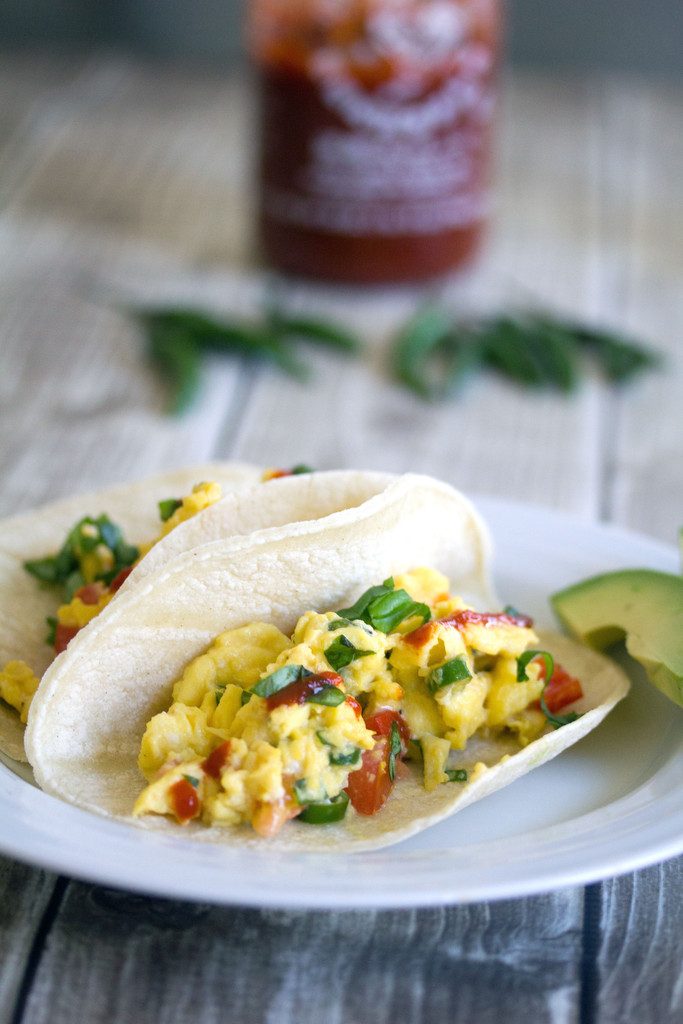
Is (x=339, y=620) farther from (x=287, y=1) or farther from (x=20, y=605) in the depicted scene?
(x=287, y=1)

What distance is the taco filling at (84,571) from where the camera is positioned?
96.0 inches

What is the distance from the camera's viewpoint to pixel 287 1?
4668 millimetres

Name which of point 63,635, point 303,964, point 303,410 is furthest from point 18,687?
point 303,410

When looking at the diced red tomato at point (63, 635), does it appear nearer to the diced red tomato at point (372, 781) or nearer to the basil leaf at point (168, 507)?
the basil leaf at point (168, 507)

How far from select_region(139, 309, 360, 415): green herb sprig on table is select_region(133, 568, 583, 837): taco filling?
7.79 feet

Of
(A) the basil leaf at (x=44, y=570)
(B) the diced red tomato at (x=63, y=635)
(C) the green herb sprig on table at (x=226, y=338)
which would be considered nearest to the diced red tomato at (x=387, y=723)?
(B) the diced red tomato at (x=63, y=635)

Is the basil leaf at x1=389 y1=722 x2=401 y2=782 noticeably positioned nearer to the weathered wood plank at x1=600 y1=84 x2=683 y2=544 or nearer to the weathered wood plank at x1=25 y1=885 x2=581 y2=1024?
the weathered wood plank at x1=25 y1=885 x2=581 y2=1024

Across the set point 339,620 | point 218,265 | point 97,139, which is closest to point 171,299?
point 218,265

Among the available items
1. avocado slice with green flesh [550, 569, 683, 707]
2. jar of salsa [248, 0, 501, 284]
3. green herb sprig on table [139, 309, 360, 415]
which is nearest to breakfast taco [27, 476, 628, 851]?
avocado slice with green flesh [550, 569, 683, 707]

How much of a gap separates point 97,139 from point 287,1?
251 cm

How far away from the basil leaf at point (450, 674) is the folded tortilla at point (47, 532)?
65 cm

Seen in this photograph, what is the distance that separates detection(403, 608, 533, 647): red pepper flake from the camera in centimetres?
230

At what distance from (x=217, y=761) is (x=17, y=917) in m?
0.39

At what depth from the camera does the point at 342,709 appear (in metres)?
2.17
